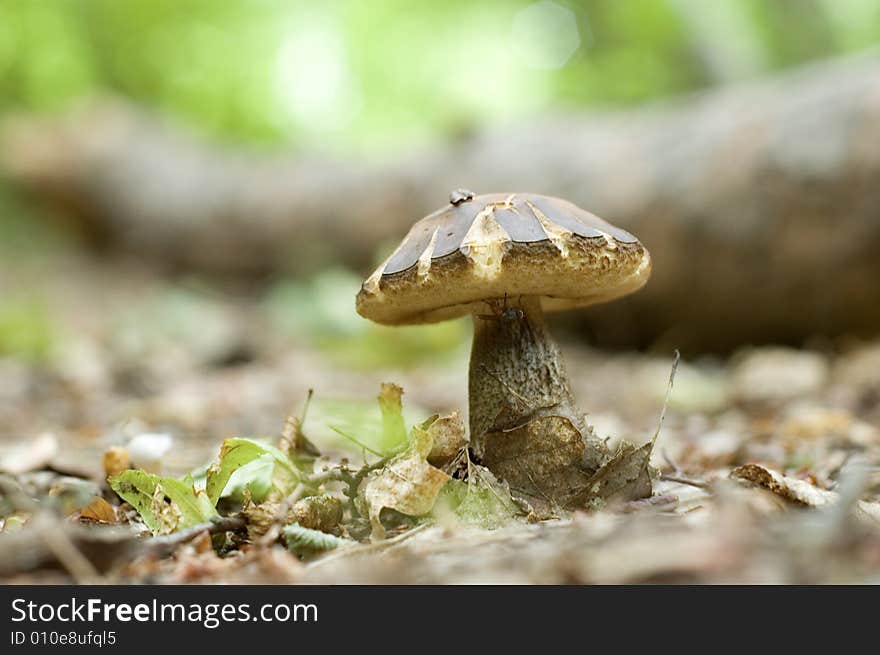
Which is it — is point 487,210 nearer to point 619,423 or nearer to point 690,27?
point 619,423

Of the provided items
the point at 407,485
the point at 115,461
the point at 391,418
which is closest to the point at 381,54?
the point at 115,461

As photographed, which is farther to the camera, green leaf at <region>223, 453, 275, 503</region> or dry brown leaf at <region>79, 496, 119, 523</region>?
dry brown leaf at <region>79, 496, 119, 523</region>

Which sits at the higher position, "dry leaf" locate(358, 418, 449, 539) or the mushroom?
the mushroom

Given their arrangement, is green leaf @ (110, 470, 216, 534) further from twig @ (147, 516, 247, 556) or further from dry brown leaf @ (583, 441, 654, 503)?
dry brown leaf @ (583, 441, 654, 503)

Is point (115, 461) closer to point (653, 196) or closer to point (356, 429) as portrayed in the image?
point (356, 429)

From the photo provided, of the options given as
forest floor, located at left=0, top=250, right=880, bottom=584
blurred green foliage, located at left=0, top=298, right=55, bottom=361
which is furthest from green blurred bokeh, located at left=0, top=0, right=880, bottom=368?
blurred green foliage, located at left=0, top=298, right=55, bottom=361

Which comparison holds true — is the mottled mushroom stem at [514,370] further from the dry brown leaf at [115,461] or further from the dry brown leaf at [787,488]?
the dry brown leaf at [115,461]
